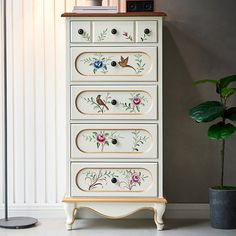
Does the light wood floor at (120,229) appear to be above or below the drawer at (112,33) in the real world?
below

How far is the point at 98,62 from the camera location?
3465 millimetres

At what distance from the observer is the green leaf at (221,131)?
3419mm

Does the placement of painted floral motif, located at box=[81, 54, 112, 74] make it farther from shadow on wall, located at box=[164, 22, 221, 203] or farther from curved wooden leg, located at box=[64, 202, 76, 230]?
curved wooden leg, located at box=[64, 202, 76, 230]

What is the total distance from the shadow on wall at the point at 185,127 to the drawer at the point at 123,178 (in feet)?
1.37

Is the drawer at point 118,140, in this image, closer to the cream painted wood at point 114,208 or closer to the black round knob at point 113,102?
the black round knob at point 113,102

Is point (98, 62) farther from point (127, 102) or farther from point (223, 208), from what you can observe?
point (223, 208)

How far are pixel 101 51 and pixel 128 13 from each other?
27 cm

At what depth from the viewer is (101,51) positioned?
11.3ft

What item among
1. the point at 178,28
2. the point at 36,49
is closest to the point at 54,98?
the point at 36,49

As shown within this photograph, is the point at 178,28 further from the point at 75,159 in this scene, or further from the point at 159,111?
the point at 75,159

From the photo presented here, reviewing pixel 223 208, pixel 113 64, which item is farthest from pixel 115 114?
pixel 223 208

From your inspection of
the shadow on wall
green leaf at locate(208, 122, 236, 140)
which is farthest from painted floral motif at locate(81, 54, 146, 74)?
green leaf at locate(208, 122, 236, 140)

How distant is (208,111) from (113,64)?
2.06 ft

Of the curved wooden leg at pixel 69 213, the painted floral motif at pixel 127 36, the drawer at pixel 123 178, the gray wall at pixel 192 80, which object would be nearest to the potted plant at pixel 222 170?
the gray wall at pixel 192 80
